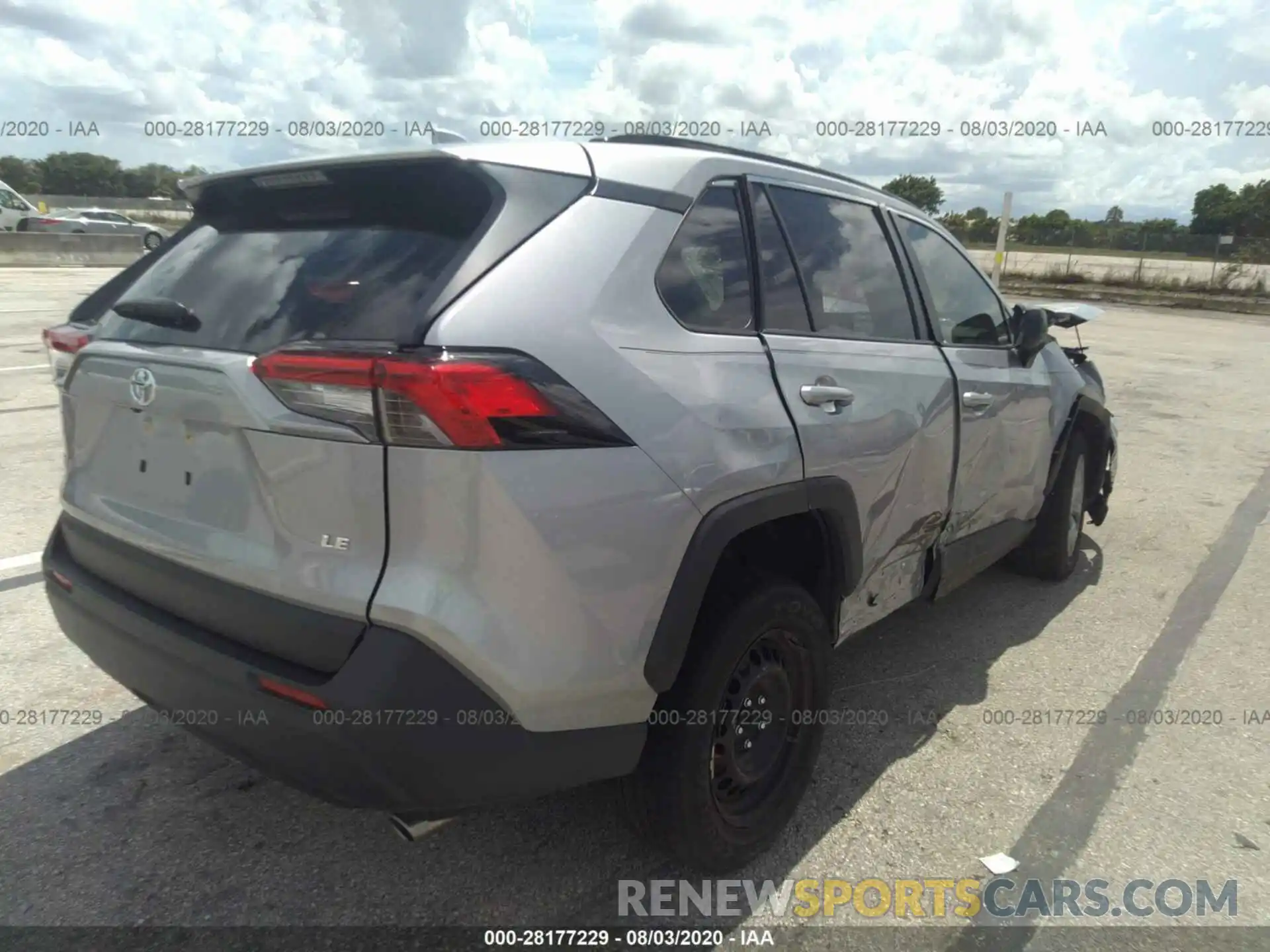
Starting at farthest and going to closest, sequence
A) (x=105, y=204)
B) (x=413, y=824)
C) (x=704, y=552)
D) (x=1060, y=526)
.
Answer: (x=105, y=204) → (x=1060, y=526) → (x=704, y=552) → (x=413, y=824)

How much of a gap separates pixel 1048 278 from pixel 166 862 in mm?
37025

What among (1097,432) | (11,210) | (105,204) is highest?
(105,204)

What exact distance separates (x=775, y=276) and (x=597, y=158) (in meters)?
0.68

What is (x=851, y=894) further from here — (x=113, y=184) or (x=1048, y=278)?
(x=113, y=184)

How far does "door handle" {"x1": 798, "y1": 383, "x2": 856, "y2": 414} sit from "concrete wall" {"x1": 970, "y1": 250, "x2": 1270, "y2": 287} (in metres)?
28.5

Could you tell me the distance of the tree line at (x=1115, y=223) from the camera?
42812 millimetres

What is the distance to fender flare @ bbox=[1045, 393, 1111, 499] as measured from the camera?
4.48 m

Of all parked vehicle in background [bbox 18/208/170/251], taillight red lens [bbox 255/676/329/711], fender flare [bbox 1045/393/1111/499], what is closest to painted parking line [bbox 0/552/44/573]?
taillight red lens [bbox 255/676/329/711]

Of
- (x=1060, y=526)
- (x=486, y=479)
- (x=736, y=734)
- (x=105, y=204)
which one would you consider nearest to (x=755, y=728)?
(x=736, y=734)

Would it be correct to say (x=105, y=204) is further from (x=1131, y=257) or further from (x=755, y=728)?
(x=755, y=728)

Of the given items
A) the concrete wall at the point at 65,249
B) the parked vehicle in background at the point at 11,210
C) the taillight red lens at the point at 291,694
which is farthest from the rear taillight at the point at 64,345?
the parked vehicle in background at the point at 11,210

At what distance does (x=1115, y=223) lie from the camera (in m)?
50.6

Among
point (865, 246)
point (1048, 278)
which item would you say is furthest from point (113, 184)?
point (865, 246)

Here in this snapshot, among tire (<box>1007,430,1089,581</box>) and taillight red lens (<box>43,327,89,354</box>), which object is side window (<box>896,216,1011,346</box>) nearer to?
tire (<box>1007,430,1089,581</box>)
